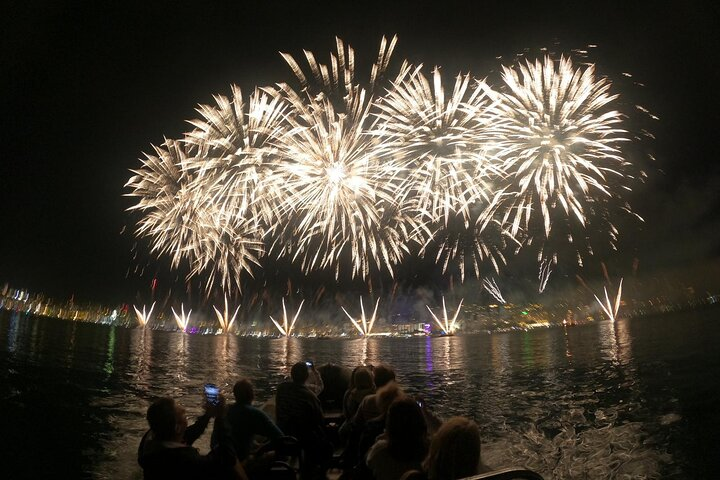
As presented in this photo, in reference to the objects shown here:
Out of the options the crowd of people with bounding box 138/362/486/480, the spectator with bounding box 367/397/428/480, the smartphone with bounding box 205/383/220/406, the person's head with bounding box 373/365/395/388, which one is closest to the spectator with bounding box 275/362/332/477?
the crowd of people with bounding box 138/362/486/480

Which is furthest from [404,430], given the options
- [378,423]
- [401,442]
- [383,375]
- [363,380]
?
[363,380]

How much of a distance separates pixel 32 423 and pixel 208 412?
683 inches

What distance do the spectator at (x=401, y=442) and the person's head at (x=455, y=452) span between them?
22.3 inches

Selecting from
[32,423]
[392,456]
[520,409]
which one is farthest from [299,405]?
[520,409]

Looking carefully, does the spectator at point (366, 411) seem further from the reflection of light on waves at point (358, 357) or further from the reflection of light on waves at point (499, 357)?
the reflection of light on waves at point (499, 357)

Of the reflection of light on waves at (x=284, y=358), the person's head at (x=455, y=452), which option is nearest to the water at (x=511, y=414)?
the person's head at (x=455, y=452)

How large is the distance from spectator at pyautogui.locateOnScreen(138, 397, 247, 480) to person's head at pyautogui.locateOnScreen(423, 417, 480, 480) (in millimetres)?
1983

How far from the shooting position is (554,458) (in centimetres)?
1391

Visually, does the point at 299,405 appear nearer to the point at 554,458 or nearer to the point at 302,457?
the point at 302,457

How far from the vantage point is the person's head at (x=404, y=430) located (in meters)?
4.34

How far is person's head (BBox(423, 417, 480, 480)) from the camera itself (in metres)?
3.63

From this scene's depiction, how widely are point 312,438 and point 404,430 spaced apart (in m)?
3.15

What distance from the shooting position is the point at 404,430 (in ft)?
14.2

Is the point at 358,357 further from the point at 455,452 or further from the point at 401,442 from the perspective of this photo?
the point at 455,452
